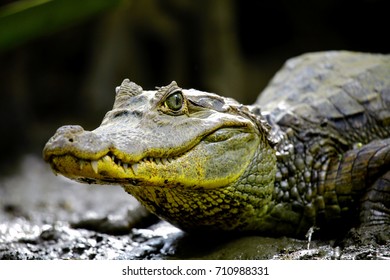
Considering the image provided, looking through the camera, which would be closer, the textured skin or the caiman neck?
the caiman neck

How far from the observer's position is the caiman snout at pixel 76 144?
2.48 m

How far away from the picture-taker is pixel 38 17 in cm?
275

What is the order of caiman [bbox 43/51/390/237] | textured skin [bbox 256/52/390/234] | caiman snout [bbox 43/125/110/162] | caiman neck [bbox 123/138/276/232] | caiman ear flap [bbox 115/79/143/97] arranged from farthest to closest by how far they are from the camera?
textured skin [bbox 256/52/390/234] < caiman ear flap [bbox 115/79/143/97] < caiman neck [bbox 123/138/276/232] < caiman [bbox 43/51/390/237] < caiman snout [bbox 43/125/110/162]

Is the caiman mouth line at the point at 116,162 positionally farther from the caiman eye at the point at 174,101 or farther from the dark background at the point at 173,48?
the dark background at the point at 173,48

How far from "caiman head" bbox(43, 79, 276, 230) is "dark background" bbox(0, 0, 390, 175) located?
19.9 ft

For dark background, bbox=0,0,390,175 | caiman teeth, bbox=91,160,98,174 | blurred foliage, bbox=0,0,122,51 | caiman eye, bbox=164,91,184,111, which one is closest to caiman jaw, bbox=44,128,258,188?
caiman teeth, bbox=91,160,98,174

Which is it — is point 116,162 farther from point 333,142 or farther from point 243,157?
point 333,142

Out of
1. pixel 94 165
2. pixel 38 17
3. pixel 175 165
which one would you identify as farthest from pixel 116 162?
pixel 38 17

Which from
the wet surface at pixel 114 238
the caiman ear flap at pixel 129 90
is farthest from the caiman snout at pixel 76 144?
the wet surface at pixel 114 238

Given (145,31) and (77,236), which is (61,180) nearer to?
(77,236)

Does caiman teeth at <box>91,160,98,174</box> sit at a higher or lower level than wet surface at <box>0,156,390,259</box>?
higher

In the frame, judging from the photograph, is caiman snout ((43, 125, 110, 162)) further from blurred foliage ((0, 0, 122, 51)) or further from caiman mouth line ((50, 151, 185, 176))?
blurred foliage ((0, 0, 122, 51))

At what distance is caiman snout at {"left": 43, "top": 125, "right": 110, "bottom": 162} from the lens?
8.15 ft
